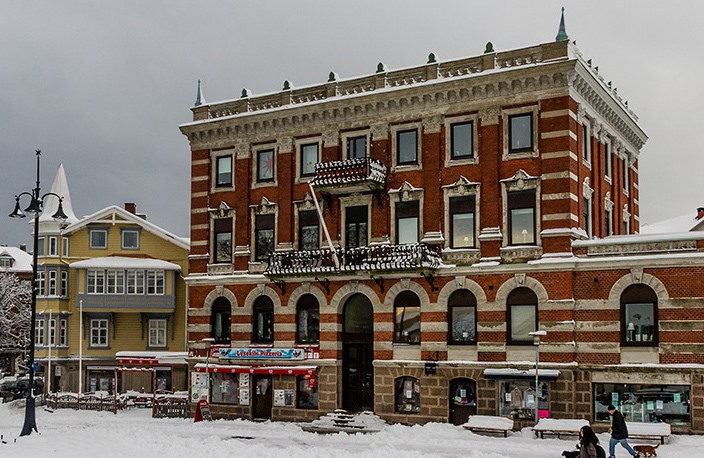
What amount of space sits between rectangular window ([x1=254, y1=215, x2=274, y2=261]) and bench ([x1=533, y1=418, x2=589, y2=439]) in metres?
16.4

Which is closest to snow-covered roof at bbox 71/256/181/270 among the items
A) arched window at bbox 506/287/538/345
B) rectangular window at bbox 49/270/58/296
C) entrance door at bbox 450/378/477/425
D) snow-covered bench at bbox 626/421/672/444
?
rectangular window at bbox 49/270/58/296

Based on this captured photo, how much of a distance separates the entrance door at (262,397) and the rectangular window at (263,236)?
19.3 ft

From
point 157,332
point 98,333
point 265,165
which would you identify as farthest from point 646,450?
point 98,333

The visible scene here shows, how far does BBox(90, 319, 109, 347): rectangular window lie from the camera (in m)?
60.7

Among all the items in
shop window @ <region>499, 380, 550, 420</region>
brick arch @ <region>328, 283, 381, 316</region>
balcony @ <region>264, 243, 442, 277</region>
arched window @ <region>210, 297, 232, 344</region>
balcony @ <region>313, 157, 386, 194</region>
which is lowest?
shop window @ <region>499, 380, 550, 420</region>

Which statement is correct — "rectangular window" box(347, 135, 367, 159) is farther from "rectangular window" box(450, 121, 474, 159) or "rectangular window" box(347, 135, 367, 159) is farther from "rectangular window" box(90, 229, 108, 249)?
"rectangular window" box(90, 229, 108, 249)

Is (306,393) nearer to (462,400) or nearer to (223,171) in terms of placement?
(462,400)

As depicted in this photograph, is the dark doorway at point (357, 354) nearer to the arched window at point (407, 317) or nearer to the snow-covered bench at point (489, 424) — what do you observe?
the arched window at point (407, 317)

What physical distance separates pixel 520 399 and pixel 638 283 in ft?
21.9

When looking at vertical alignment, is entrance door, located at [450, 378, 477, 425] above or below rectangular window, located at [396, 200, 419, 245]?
below

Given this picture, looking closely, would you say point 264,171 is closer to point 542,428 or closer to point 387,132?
point 387,132

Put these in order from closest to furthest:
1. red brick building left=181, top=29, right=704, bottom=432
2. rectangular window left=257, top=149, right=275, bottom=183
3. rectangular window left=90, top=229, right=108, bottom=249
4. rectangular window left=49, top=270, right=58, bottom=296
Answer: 1. red brick building left=181, top=29, right=704, bottom=432
2. rectangular window left=257, top=149, right=275, bottom=183
3. rectangular window left=49, top=270, right=58, bottom=296
4. rectangular window left=90, top=229, right=108, bottom=249

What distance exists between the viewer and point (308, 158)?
4225 cm

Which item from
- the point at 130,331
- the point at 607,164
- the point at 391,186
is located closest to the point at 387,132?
the point at 391,186
